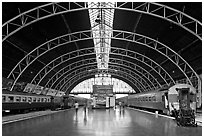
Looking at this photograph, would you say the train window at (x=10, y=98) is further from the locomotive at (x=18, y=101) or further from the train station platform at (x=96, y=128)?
the train station platform at (x=96, y=128)

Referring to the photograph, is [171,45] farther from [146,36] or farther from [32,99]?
[32,99]

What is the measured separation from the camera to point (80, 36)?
1519 inches

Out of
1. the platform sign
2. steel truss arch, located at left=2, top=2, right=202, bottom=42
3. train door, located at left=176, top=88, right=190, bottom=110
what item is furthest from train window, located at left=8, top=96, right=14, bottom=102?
train door, located at left=176, top=88, right=190, bottom=110

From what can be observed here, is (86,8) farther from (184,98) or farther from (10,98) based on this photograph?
(10,98)

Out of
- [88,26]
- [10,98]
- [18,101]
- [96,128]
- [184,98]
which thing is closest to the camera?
[96,128]

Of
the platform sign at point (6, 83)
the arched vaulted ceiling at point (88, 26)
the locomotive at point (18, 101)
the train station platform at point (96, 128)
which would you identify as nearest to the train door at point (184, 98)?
the train station platform at point (96, 128)

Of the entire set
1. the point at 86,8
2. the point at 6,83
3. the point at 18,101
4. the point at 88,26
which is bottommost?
the point at 18,101

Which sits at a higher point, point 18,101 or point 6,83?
point 6,83

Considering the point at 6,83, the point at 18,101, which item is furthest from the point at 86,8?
the point at 6,83

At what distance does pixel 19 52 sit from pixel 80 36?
10.3 m

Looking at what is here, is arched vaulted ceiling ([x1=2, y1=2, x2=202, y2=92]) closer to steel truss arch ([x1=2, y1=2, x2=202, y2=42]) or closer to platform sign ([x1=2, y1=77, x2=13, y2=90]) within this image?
steel truss arch ([x1=2, y1=2, x2=202, y2=42])

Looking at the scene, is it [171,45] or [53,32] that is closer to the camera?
[53,32]

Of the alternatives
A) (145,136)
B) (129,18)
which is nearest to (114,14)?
(129,18)

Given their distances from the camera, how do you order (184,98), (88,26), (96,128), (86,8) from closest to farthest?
(96,128) < (184,98) < (86,8) < (88,26)
